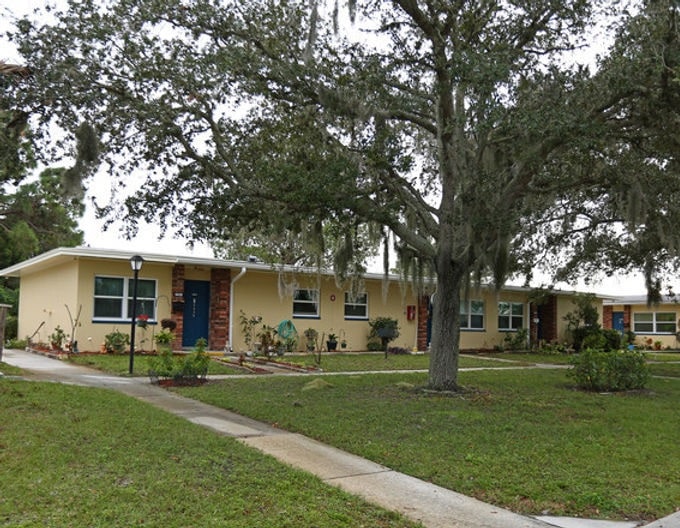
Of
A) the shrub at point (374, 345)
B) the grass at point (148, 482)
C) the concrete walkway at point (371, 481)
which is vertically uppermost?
the shrub at point (374, 345)

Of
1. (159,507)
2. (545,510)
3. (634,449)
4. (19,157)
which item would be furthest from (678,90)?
(19,157)

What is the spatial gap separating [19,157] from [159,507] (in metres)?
6.76

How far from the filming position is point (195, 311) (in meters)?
18.0

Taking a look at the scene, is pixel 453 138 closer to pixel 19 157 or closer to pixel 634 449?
pixel 634 449

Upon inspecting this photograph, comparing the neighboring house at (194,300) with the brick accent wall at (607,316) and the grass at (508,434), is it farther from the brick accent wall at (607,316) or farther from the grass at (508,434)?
the brick accent wall at (607,316)

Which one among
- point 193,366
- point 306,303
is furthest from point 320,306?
point 193,366

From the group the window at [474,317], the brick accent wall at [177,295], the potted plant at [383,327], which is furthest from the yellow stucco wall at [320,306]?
the window at [474,317]

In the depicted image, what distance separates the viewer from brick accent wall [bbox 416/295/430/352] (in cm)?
2220

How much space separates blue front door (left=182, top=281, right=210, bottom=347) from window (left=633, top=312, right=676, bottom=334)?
24.5 metres

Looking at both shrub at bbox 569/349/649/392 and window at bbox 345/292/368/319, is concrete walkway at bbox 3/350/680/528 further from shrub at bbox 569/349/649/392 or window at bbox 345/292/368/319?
window at bbox 345/292/368/319

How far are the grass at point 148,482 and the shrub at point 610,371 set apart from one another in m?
7.92

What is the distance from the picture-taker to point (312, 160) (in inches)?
397

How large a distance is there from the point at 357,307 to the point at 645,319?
764 inches

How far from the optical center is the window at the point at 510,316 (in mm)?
24859
